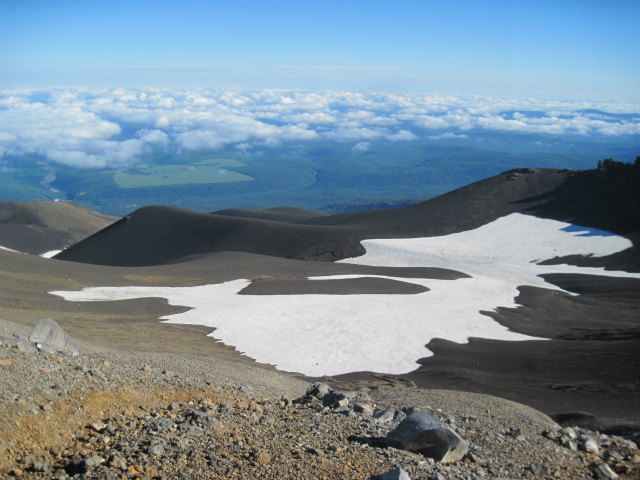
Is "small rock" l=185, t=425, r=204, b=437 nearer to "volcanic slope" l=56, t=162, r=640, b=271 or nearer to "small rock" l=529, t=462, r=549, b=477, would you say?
"small rock" l=529, t=462, r=549, b=477

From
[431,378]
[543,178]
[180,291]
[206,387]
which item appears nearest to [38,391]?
[206,387]

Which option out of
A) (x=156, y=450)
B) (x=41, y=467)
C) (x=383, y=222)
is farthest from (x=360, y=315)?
(x=383, y=222)

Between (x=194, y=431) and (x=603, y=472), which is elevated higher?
(x=194, y=431)

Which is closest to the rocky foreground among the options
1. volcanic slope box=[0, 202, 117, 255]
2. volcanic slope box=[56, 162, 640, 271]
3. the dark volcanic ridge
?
the dark volcanic ridge

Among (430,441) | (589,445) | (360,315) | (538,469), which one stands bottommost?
(360,315)

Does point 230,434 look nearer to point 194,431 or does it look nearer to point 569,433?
point 194,431

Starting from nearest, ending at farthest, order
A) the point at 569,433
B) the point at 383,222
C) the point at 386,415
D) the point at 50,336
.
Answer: the point at 386,415 → the point at 569,433 → the point at 50,336 → the point at 383,222

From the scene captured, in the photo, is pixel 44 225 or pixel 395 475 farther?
pixel 44 225
